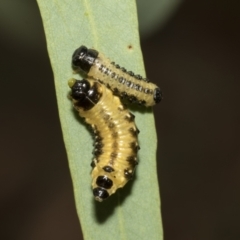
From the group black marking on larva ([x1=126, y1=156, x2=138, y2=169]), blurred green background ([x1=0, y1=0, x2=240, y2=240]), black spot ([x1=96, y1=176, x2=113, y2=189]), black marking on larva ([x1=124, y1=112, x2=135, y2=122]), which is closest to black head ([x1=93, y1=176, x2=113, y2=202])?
black spot ([x1=96, y1=176, x2=113, y2=189])

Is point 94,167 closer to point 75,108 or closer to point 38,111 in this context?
point 75,108

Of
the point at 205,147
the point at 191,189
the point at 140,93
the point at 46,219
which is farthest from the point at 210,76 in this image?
the point at 140,93

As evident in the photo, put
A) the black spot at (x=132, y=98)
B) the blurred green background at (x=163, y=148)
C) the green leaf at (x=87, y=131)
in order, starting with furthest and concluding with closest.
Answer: the blurred green background at (x=163, y=148) → the black spot at (x=132, y=98) → the green leaf at (x=87, y=131)

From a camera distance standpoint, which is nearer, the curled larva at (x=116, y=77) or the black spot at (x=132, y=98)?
the curled larva at (x=116, y=77)

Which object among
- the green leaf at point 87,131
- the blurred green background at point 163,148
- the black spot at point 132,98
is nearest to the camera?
the green leaf at point 87,131

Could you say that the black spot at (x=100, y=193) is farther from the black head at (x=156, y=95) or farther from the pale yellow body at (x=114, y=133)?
the black head at (x=156, y=95)

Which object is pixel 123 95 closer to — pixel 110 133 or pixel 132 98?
pixel 132 98

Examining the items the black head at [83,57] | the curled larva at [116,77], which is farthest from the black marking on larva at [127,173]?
the black head at [83,57]
